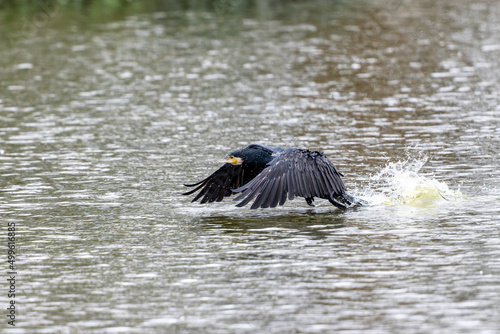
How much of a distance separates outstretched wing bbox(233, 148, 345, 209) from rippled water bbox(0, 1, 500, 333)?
0.35 meters

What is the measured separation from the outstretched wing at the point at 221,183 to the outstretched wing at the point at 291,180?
867mm

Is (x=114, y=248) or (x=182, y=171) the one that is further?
(x=182, y=171)

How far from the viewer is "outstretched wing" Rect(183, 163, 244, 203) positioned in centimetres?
1219

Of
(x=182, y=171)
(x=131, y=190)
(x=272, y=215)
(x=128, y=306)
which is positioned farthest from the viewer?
(x=182, y=171)

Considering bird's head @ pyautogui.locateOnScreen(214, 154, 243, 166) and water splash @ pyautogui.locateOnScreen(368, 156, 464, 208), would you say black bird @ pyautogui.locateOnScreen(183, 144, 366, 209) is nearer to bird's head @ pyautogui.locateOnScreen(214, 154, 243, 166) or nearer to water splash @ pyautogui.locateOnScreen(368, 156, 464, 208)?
bird's head @ pyautogui.locateOnScreen(214, 154, 243, 166)

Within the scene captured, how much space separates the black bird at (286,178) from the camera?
11016mm

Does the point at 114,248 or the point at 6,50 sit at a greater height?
the point at 6,50

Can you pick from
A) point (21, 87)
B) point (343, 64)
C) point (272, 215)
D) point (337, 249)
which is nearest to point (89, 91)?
point (21, 87)

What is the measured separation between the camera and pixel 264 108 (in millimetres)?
18953

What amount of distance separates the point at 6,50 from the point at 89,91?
7106 millimetres

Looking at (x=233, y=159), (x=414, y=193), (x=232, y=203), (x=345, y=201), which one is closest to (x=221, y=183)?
(x=232, y=203)

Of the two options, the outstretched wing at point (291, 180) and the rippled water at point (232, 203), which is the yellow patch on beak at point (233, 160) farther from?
the rippled water at point (232, 203)

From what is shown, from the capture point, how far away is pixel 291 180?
435 inches

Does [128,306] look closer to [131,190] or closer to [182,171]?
[131,190]
